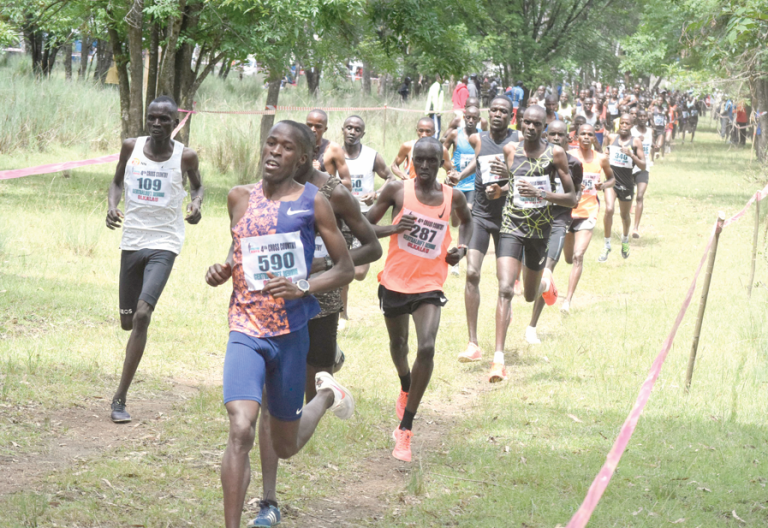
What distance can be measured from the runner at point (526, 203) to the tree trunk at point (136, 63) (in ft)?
26.8

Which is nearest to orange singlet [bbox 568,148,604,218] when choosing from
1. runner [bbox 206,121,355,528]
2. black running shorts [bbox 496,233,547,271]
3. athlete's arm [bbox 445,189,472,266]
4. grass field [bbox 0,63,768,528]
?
grass field [bbox 0,63,768,528]

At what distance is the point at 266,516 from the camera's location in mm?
4586

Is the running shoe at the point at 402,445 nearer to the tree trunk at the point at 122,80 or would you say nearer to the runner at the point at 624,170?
the runner at the point at 624,170

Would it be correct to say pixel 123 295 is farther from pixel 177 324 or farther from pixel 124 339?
→ pixel 177 324

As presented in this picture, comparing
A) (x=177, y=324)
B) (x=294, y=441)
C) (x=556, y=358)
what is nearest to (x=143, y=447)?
(x=294, y=441)

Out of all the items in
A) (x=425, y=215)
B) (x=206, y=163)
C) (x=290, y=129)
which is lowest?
(x=206, y=163)

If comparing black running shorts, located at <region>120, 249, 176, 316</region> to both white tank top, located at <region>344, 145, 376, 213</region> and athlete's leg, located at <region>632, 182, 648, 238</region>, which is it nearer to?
white tank top, located at <region>344, 145, 376, 213</region>

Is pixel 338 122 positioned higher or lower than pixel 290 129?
lower

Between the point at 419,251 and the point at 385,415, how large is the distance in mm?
1415

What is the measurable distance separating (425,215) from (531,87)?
26.0 meters

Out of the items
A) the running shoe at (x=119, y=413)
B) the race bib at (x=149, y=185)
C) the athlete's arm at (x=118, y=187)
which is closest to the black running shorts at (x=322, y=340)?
the running shoe at (x=119, y=413)

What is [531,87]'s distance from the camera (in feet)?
102

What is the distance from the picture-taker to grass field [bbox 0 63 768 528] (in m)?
5.07

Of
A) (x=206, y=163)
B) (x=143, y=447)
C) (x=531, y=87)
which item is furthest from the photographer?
(x=531, y=87)
